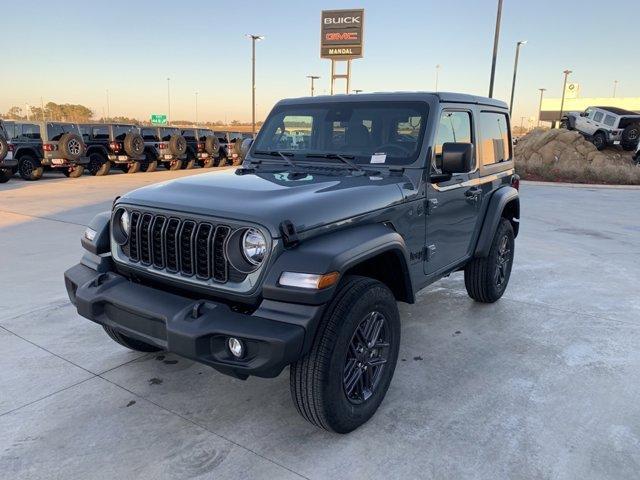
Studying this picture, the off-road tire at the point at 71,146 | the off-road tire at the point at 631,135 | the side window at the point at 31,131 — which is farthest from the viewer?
the off-road tire at the point at 631,135

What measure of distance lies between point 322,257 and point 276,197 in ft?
1.68

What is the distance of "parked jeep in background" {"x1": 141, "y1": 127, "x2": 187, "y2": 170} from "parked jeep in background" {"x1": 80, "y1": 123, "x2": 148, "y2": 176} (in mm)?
672

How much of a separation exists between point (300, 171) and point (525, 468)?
2.27m

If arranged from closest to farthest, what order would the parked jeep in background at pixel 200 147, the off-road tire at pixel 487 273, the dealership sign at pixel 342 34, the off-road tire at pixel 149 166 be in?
the off-road tire at pixel 487 273
the off-road tire at pixel 149 166
the parked jeep in background at pixel 200 147
the dealership sign at pixel 342 34

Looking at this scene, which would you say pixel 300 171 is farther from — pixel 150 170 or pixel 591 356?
pixel 150 170

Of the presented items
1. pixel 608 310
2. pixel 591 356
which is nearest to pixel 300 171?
pixel 591 356

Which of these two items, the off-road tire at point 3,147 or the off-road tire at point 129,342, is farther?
the off-road tire at point 3,147

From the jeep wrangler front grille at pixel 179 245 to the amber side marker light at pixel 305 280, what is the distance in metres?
0.35

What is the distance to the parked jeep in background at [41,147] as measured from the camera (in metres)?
14.9

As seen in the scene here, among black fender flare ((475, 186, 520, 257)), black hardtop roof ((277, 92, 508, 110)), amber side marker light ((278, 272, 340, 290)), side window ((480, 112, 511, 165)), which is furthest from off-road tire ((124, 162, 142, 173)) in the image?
amber side marker light ((278, 272, 340, 290))

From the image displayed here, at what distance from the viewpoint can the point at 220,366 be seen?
7.91ft

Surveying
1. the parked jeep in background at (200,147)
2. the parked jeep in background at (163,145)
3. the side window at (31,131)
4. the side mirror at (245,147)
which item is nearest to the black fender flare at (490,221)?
the side mirror at (245,147)

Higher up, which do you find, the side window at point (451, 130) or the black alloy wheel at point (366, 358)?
the side window at point (451, 130)

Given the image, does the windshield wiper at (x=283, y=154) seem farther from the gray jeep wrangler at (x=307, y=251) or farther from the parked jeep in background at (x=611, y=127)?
the parked jeep in background at (x=611, y=127)
